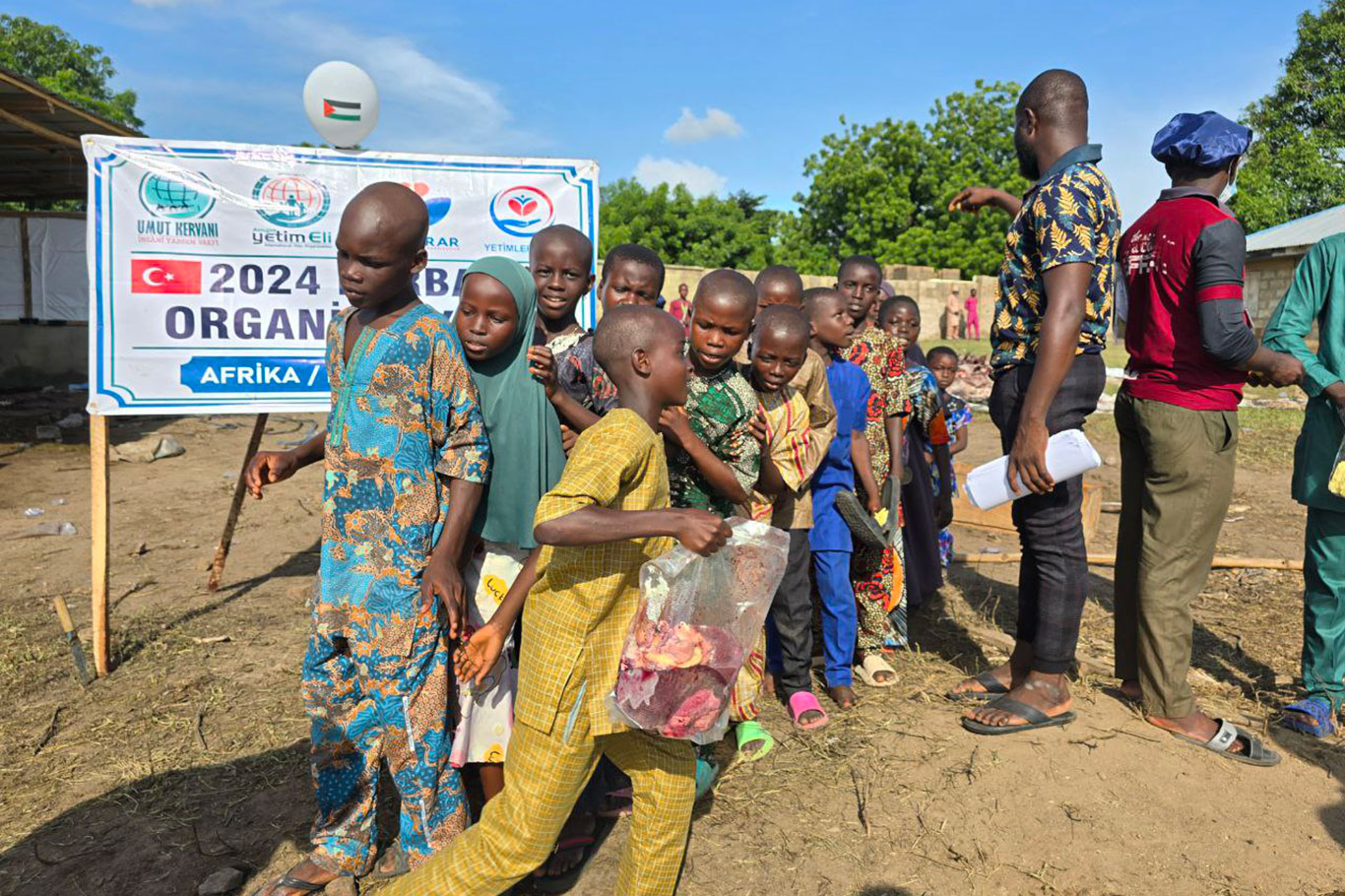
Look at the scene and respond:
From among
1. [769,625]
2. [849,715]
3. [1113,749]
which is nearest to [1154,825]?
[1113,749]

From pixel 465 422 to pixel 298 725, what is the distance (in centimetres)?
188

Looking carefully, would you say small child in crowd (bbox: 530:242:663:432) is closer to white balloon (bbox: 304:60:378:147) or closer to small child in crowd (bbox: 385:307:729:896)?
small child in crowd (bbox: 385:307:729:896)

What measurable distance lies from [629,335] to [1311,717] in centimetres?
320

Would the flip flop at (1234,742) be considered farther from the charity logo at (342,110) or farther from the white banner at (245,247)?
the charity logo at (342,110)

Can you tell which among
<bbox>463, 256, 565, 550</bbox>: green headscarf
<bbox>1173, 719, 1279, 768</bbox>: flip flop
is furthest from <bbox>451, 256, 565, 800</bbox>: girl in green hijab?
<bbox>1173, 719, 1279, 768</bbox>: flip flop

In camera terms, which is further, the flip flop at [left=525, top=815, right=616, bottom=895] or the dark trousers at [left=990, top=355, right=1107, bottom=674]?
the dark trousers at [left=990, top=355, right=1107, bottom=674]

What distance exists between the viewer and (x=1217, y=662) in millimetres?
4199

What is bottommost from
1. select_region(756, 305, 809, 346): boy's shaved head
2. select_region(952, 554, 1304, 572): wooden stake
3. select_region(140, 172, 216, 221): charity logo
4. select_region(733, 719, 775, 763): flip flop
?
select_region(733, 719, 775, 763): flip flop

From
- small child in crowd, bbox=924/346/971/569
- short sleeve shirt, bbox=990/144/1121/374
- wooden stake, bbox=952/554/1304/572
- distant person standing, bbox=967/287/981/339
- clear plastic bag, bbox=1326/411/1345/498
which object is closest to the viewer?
short sleeve shirt, bbox=990/144/1121/374

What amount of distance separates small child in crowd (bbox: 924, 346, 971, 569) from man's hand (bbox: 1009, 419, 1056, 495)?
5.10 feet

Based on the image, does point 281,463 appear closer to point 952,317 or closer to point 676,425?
point 676,425

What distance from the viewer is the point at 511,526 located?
8.26ft

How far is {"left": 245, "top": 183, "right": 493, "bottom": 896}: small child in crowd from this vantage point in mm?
2268

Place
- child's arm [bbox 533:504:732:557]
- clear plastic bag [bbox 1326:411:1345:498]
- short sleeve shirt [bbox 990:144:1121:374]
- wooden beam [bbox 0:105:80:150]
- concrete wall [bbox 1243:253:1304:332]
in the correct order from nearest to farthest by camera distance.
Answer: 1. child's arm [bbox 533:504:732:557]
2. short sleeve shirt [bbox 990:144:1121:374]
3. clear plastic bag [bbox 1326:411:1345:498]
4. wooden beam [bbox 0:105:80:150]
5. concrete wall [bbox 1243:253:1304:332]
